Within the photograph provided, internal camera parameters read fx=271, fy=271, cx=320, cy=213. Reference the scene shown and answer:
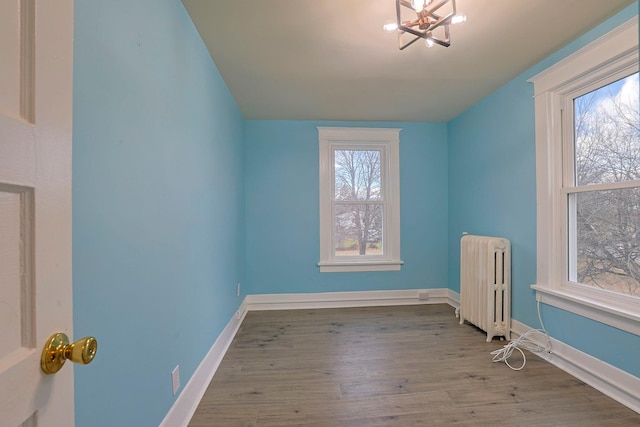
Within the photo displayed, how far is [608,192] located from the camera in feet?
5.94

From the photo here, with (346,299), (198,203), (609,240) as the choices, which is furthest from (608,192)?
(198,203)

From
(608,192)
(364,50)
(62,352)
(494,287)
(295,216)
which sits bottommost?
(494,287)

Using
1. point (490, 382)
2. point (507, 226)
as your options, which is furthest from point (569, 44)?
point (490, 382)

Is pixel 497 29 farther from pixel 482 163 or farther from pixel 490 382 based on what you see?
pixel 490 382

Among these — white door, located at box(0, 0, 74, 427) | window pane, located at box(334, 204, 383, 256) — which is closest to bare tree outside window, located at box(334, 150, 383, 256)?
window pane, located at box(334, 204, 383, 256)

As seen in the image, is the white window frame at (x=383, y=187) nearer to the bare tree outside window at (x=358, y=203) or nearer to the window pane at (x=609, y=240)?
the bare tree outside window at (x=358, y=203)

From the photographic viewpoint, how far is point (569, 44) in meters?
1.93

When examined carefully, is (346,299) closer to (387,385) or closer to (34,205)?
(387,385)

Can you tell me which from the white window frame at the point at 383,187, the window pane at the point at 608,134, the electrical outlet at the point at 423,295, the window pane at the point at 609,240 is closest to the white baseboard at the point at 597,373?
the window pane at the point at 609,240

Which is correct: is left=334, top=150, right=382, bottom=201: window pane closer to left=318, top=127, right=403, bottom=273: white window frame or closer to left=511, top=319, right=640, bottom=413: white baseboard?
left=318, top=127, right=403, bottom=273: white window frame

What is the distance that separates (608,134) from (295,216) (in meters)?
2.83

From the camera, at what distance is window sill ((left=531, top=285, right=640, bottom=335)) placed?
62.8 inches

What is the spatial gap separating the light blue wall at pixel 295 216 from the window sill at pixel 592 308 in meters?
1.49

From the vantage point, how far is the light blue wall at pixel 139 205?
835mm
